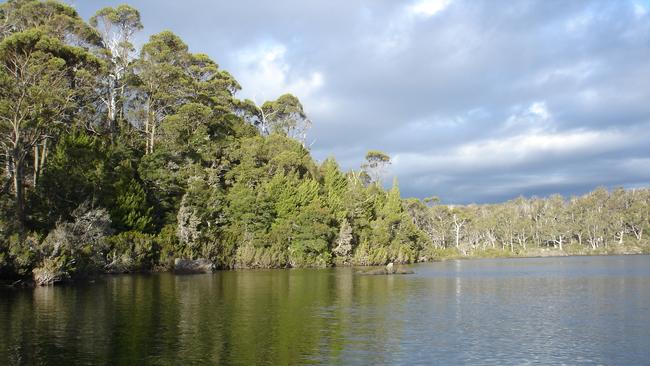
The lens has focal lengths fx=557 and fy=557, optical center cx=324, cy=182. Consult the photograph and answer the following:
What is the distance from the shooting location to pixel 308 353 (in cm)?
2064

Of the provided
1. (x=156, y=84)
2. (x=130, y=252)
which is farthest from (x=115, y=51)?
(x=130, y=252)

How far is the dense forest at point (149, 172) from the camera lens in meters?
49.8

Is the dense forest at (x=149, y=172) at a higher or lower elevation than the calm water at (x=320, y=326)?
higher

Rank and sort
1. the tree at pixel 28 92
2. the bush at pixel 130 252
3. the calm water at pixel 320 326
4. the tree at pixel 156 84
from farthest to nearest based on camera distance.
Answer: the tree at pixel 156 84
the bush at pixel 130 252
the tree at pixel 28 92
the calm water at pixel 320 326

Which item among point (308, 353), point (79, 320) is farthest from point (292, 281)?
point (308, 353)

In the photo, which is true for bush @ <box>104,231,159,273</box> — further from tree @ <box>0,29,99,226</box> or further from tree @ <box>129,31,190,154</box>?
tree @ <box>129,31,190,154</box>

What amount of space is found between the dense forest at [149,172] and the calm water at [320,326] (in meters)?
13.3

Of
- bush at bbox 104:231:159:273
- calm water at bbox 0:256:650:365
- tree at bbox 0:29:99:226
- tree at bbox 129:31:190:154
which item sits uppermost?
tree at bbox 129:31:190:154

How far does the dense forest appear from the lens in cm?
4981

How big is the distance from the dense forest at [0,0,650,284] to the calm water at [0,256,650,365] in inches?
525

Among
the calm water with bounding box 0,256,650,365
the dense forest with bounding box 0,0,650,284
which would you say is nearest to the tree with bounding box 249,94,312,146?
the dense forest with bounding box 0,0,650,284

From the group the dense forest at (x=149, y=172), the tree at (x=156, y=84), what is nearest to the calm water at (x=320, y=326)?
the dense forest at (x=149, y=172)

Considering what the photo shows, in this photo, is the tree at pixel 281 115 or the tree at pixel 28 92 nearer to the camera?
the tree at pixel 28 92

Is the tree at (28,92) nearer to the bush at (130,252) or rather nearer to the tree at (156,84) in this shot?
the bush at (130,252)
